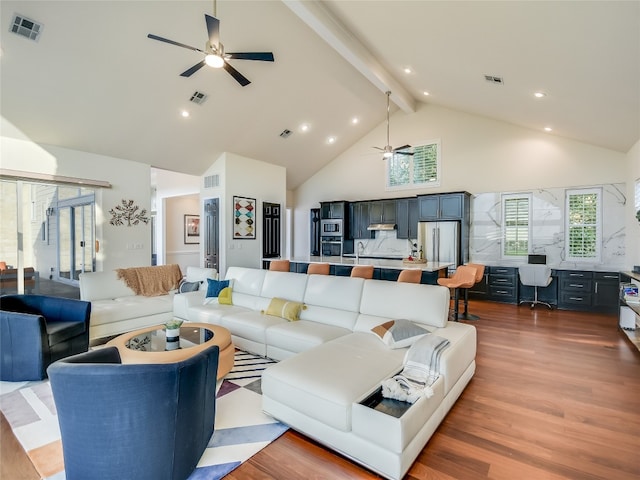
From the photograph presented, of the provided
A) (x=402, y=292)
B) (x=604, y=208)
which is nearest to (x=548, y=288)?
(x=604, y=208)

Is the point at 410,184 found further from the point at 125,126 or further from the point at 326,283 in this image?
the point at 125,126

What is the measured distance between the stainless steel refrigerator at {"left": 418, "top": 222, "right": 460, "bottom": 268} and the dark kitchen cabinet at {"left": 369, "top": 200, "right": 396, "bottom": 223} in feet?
3.00

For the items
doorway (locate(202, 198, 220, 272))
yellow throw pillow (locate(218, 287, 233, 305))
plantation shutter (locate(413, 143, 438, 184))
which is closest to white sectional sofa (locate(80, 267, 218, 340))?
yellow throw pillow (locate(218, 287, 233, 305))

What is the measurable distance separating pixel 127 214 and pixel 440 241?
6.67 m

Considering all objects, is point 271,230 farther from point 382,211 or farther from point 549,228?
point 549,228

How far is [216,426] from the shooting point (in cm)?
229

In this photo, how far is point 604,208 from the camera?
6.01m

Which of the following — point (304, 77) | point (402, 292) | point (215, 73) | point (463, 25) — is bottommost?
point (402, 292)

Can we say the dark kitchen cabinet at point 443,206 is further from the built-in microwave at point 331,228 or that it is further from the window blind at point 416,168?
the built-in microwave at point 331,228

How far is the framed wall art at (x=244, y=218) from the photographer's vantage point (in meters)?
7.48

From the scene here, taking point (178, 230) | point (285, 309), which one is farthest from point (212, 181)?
point (285, 309)

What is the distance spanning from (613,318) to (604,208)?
6.69 ft

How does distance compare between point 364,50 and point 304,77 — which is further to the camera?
point 304,77

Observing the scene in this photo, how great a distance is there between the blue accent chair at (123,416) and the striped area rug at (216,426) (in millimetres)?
331
